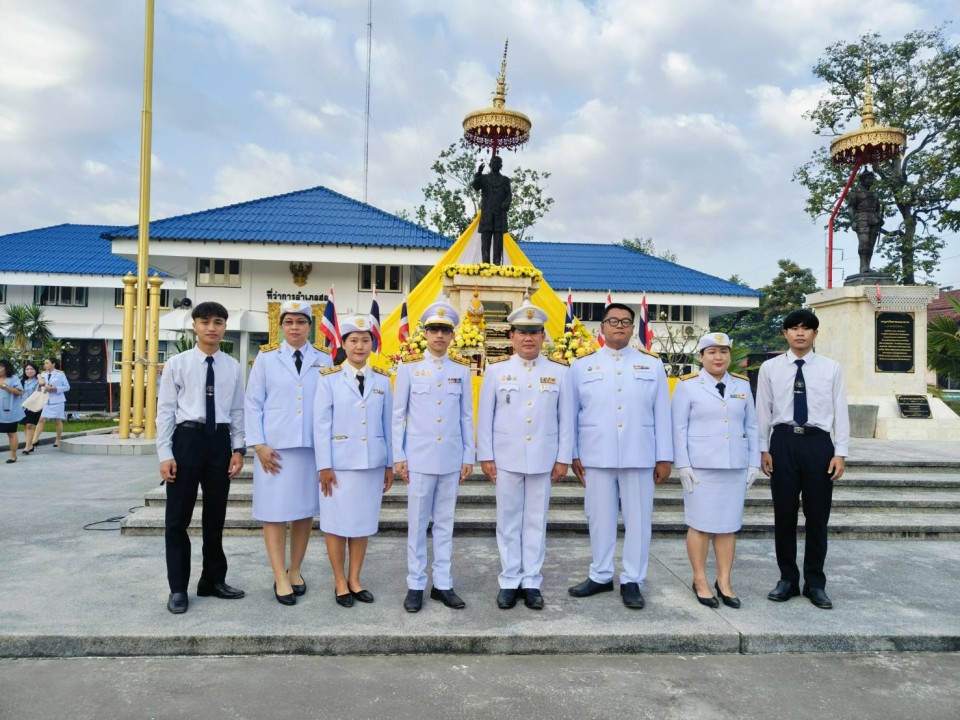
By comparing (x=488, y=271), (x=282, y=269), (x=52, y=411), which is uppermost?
(x=282, y=269)

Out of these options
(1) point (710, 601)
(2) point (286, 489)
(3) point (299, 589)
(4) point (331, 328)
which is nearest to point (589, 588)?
(1) point (710, 601)

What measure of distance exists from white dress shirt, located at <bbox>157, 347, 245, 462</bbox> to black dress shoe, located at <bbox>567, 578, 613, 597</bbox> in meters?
2.57

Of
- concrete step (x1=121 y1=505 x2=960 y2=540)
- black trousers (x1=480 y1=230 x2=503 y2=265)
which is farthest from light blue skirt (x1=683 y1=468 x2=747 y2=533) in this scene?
black trousers (x1=480 y1=230 x2=503 y2=265)

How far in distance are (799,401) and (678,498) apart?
2.69 metres

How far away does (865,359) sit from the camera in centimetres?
1115

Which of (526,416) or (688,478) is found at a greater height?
(526,416)

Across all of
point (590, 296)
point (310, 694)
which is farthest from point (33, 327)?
point (310, 694)

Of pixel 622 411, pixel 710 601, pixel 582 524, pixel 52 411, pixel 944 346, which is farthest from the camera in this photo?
pixel 52 411

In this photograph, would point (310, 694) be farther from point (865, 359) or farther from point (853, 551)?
point (865, 359)

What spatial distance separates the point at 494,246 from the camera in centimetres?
1150

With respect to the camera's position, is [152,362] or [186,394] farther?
[152,362]

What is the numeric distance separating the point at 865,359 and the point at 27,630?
12.1 metres

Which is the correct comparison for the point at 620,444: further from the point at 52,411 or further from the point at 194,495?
the point at 52,411

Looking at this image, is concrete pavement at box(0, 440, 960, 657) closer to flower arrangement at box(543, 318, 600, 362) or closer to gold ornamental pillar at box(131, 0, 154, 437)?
flower arrangement at box(543, 318, 600, 362)
